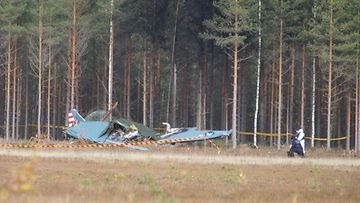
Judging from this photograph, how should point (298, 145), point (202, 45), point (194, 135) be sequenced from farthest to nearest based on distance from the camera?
point (202, 45) < point (194, 135) < point (298, 145)

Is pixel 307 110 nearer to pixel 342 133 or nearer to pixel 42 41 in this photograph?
pixel 342 133

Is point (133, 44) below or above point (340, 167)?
above

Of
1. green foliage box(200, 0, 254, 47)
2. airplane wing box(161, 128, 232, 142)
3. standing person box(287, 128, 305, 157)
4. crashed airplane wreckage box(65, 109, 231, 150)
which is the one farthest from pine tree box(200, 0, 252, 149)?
standing person box(287, 128, 305, 157)

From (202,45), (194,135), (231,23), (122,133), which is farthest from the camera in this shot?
(202,45)

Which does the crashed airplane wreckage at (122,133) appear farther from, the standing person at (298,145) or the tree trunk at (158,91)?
the tree trunk at (158,91)

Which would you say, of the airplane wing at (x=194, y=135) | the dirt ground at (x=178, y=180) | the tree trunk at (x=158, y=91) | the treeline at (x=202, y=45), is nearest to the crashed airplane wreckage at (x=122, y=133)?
the airplane wing at (x=194, y=135)

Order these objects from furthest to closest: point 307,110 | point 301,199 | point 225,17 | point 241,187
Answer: point 307,110 < point 225,17 < point 241,187 < point 301,199

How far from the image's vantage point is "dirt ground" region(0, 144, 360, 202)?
1700cm

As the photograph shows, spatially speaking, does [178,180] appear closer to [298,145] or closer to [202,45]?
[298,145]

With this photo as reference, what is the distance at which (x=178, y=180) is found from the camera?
20844mm

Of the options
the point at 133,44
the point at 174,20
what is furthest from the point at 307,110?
the point at 174,20

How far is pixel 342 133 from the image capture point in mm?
71062

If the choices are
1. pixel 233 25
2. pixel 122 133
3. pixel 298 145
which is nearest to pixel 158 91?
pixel 233 25

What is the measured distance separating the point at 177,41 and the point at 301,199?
126 feet
